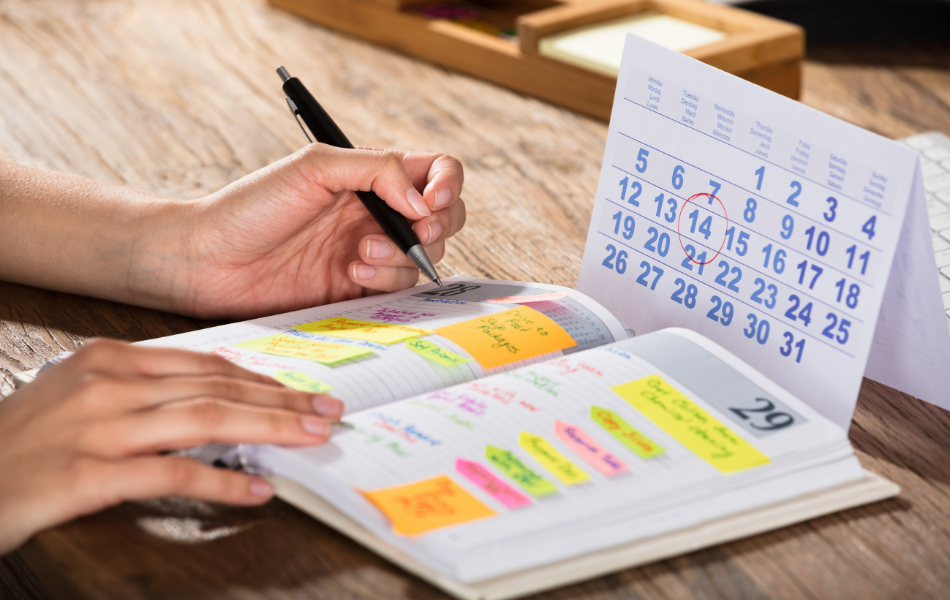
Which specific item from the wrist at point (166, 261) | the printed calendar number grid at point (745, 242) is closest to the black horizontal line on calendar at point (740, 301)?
the printed calendar number grid at point (745, 242)

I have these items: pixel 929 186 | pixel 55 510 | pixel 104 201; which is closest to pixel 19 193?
pixel 104 201

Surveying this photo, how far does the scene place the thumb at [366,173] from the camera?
76 cm

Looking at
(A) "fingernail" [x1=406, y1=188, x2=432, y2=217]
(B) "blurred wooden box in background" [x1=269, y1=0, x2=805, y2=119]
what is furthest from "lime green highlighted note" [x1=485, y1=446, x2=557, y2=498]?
(B) "blurred wooden box in background" [x1=269, y1=0, x2=805, y2=119]

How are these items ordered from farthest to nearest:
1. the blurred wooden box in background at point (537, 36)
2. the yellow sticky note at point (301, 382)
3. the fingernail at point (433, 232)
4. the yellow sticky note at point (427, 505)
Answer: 1. the blurred wooden box in background at point (537, 36)
2. the fingernail at point (433, 232)
3. the yellow sticky note at point (301, 382)
4. the yellow sticky note at point (427, 505)

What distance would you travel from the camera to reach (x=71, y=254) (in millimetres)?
812

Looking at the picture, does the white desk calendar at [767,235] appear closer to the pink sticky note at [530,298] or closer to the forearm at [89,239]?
the pink sticky note at [530,298]

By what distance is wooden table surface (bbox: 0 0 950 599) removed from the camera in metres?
0.49

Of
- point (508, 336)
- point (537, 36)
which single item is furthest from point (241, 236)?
point (537, 36)

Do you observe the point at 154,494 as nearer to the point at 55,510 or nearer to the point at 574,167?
the point at 55,510

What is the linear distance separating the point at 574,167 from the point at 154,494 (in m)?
0.71

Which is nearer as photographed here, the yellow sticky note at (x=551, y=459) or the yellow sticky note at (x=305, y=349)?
the yellow sticky note at (x=551, y=459)

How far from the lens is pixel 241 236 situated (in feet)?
2.55

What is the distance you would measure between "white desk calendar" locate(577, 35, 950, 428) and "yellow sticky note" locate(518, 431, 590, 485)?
0.46 feet

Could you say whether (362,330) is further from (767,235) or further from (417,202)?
(767,235)
